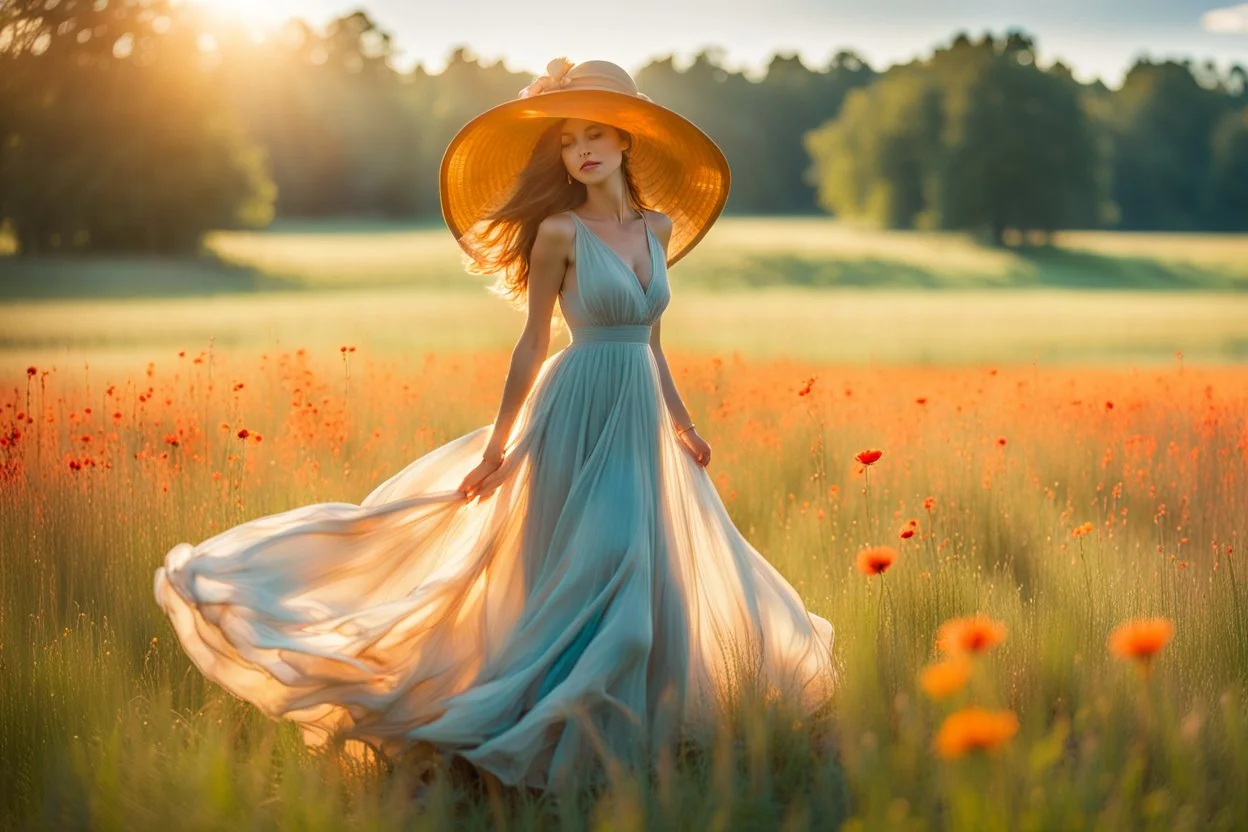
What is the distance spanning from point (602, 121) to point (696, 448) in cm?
115

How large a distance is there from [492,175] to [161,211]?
118ft

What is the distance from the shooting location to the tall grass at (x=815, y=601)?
10.7 ft

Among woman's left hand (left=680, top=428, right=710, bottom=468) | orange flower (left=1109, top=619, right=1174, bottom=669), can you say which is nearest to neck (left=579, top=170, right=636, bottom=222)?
woman's left hand (left=680, top=428, right=710, bottom=468)

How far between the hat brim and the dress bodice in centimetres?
38

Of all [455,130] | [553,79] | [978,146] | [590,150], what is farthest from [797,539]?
[455,130]

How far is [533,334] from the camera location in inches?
159

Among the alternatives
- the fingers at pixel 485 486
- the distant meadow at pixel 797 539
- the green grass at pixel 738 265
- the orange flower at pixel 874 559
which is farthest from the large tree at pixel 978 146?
the orange flower at pixel 874 559

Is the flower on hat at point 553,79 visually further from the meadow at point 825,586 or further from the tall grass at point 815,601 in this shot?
the tall grass at point 815,601

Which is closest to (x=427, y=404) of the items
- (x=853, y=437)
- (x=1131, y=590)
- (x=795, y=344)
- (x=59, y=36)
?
(x=853, y=437)

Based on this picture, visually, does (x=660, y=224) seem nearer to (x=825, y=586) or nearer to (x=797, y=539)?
(x=825, y=586)

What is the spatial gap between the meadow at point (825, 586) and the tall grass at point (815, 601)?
0.02 metres

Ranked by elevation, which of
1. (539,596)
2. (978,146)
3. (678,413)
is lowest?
(539,596)

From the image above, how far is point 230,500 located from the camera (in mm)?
5641

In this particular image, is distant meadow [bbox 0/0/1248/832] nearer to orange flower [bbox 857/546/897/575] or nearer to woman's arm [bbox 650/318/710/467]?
orange flower [bbox 857/546/897/575]
